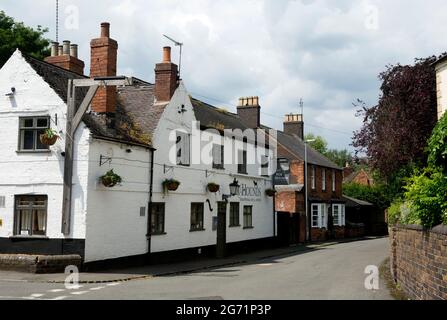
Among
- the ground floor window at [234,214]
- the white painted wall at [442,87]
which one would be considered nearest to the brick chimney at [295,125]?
the ground floor window at [234,214]

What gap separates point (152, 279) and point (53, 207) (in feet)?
14.1

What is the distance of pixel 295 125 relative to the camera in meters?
47.9

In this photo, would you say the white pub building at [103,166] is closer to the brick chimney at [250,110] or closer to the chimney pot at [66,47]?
the chimney pot at [66,47]

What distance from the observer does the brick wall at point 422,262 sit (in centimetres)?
901

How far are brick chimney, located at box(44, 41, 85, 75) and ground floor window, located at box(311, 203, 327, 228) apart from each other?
22713 mm

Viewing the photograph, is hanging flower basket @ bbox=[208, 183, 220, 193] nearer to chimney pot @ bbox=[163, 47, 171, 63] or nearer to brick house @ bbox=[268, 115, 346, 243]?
chimney pot @ bbox=[163, 47, 171, 63]

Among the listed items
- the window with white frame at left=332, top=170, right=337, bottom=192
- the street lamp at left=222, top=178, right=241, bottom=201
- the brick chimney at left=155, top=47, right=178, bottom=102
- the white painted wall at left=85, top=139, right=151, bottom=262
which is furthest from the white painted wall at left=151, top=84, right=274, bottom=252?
the window with white frame at left=332, top=170, right=337, bottom=192

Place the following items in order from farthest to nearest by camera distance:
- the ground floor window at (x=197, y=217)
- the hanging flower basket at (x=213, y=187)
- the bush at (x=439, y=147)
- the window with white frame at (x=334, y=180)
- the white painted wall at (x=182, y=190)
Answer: the window with white frame at (x=334, y=180) < the hanging flower basket at (x=213, y=187) < the ground floor window at (x=197, y=217) < the white painted wall at (x=182, y=190) < the bush at (x=439, y=147)

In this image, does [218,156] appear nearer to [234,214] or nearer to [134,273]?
[234,214]

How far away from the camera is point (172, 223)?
2209 cm

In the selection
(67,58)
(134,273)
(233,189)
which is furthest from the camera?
(233,189)

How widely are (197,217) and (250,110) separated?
16.8 metres

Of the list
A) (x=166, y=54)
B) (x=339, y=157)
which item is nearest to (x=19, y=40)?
(x=166, y=54)

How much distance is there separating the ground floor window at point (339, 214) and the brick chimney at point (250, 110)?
10.4 m
